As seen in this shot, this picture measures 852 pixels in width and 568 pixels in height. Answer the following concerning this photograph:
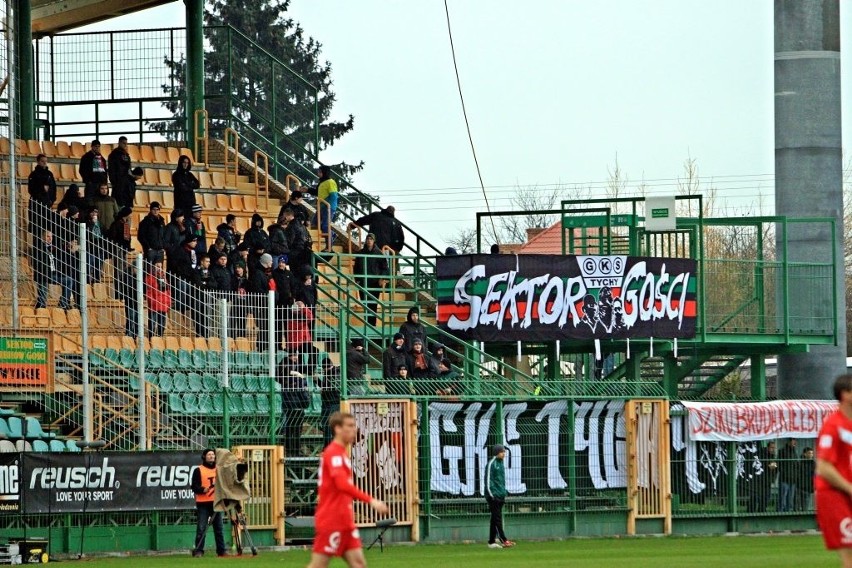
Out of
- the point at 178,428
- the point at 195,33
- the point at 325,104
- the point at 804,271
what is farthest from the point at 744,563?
the point at 325,104

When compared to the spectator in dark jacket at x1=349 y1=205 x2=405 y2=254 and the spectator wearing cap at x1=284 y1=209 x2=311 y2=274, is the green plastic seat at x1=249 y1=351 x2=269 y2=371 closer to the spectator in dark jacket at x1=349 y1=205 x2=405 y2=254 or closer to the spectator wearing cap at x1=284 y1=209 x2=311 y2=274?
the spectator wearing cap at x1=284 y1=209 x2=311 y2=274

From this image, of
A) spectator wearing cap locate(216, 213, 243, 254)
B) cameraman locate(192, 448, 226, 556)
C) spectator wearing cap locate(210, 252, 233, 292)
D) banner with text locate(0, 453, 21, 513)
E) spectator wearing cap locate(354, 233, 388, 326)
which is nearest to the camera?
banner with text locate(0, 453, 21, 513)

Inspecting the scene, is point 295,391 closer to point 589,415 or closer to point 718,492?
point 589,415

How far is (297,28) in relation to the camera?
75.9 meters

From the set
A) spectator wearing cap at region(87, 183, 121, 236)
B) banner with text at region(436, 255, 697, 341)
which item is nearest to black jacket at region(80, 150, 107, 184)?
spectator wearing cap at region(87, 183, 121, 236)

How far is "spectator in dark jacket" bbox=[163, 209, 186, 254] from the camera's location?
2944cm

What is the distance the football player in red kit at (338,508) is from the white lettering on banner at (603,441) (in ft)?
49.9

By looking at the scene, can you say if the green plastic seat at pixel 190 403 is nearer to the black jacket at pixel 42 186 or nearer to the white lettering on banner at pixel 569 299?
the black jacket at pixel 42 186

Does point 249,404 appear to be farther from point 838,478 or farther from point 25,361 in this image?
point 838,478

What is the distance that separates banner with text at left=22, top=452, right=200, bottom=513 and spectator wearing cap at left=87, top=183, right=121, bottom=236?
6491mm

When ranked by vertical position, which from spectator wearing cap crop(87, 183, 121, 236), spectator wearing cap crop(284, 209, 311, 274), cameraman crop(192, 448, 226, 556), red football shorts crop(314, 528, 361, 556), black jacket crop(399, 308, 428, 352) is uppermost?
spectator wearing cap crop(87, 183, 121, 236)

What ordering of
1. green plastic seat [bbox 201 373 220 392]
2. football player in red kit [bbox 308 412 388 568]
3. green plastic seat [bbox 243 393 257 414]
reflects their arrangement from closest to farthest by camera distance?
football player in red kit [bbox 308 412 388 568]
green plastic seat [bbox 201 373 220 392]
green plastic seat [bbox 243 393 257 414]

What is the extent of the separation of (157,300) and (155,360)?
97 cm

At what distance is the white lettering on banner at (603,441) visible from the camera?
96.6ft
